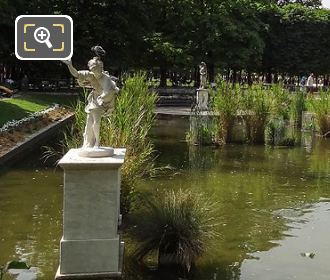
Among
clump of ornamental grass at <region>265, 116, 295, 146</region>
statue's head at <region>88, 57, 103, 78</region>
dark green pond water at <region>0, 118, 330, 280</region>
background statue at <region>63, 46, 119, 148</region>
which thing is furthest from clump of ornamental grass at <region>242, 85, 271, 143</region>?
statue's head at <region>88, 57, 103, 78</region>

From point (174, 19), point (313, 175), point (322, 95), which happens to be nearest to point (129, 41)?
point (174, 19)

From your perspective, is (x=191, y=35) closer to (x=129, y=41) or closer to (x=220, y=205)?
(x=129, y=41)

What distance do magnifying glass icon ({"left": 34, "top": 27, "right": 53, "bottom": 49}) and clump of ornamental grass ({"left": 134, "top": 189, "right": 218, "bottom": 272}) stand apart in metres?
2.52

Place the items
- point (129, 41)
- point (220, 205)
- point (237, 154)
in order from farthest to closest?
point (129, 41) → point (237, 154) → point (220, 205)

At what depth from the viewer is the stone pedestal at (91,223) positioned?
5.91 m

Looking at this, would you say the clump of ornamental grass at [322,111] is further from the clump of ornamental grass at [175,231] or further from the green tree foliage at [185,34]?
the green tree foliage at [185,34]

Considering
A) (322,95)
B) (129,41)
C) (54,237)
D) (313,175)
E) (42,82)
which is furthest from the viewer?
(42,82)

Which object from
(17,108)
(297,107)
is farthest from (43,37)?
(297,107)

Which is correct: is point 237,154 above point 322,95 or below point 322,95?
below

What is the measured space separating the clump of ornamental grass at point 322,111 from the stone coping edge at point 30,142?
895 centimetres

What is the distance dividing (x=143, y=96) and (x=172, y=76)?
1908 inches

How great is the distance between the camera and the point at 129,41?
117 ft

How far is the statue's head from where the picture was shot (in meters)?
6.19

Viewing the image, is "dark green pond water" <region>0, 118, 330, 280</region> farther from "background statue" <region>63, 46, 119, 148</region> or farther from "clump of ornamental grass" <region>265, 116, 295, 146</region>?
"background statue" <region>63, 46, 119, 148</region>
